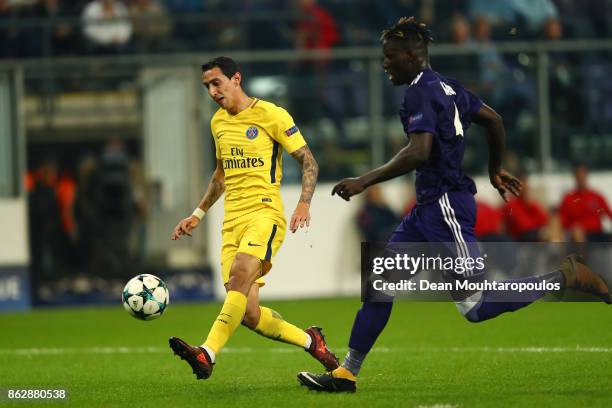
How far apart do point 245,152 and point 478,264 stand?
183 centimetres

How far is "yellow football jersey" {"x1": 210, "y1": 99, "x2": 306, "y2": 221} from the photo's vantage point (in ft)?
27.8

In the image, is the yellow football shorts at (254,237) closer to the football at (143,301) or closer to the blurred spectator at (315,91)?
the football at (143,301)

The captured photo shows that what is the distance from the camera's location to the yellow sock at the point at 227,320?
26.0 ft

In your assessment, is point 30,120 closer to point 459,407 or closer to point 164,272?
point 164,272

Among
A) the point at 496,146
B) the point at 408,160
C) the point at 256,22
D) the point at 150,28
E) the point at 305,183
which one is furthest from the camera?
the point at 256,22

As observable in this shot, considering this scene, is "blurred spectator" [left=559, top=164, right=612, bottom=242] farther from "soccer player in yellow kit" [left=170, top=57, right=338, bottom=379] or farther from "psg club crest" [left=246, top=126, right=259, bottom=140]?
"psg club crest" [left=246, top=126, right=259, bottom=140]

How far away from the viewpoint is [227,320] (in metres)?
7.99

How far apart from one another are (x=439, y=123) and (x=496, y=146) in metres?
0.57

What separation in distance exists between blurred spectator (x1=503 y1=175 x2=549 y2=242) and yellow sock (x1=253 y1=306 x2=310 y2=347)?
28.5 feet

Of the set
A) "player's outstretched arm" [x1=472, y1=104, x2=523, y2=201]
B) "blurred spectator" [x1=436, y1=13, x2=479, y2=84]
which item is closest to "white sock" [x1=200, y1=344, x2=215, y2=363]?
"player's outstretched arm" [x1=472, y1=104, x2=523, y2=201]

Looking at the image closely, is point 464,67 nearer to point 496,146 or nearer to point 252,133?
point 252,133

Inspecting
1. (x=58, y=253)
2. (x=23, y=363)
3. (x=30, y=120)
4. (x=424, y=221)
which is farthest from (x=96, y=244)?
(x=424, y=221)

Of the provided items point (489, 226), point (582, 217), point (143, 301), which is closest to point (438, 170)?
point (143, 301)

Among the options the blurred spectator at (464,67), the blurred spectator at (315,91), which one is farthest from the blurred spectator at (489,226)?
the blurred spectator at (315,91)
